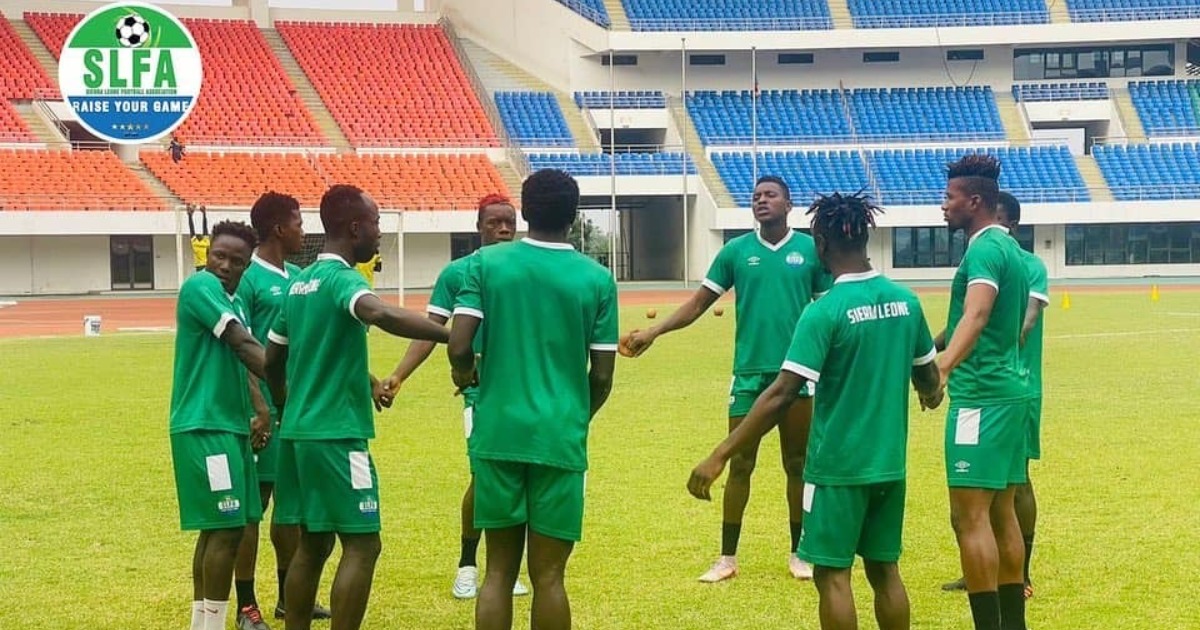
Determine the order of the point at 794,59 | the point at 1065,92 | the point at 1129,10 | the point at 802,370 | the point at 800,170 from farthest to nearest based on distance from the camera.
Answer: the point at 794,59 < the point at 1065,92 < the point at 1129,10 < the point at 800,170 < the point at 802,370

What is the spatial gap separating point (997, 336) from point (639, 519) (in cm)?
394

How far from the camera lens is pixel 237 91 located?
53.9 metres

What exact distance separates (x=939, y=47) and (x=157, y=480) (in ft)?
170

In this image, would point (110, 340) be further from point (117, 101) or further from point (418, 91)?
point (418, 91)

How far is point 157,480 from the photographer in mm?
11898

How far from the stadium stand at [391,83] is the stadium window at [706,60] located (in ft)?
30.8

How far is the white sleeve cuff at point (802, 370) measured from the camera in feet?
17.9

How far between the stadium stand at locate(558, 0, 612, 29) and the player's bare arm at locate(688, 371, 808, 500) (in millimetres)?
51665

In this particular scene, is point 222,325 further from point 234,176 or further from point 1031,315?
point 234,176

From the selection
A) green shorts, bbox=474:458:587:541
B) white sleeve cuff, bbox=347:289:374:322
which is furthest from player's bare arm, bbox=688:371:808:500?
white sleeve cuff, bbox=347:289:374:322

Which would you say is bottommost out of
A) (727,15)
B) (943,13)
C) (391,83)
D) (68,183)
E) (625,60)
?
(68,183)

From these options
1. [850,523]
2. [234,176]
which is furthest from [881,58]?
[850,523]

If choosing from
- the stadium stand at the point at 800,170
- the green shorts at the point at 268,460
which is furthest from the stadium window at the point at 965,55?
the green shorts at the point at 268,460

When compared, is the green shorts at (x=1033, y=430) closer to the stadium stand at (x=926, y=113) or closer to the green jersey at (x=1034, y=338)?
the green jersey at (x=1034, y=338)
